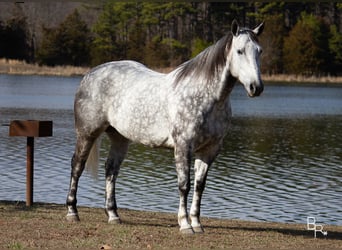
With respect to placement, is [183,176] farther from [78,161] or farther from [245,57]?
[78,161]

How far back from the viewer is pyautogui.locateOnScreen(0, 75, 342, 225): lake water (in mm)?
13094

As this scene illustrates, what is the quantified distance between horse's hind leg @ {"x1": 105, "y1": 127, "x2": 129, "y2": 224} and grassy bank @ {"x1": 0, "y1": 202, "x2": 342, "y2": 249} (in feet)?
0.56

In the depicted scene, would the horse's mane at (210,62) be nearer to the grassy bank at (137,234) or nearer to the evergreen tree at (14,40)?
the grassy bank at (137,234)

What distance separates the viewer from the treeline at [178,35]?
7794 centimetres

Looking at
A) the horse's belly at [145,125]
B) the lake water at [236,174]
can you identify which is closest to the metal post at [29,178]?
the lake water at [236,174]

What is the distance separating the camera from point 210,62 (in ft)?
27.8

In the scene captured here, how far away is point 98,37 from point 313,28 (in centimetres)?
2198

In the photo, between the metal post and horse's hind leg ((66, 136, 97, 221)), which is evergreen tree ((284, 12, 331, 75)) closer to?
the metal post

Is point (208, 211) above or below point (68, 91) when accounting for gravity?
above

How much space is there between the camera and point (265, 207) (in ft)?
43.3

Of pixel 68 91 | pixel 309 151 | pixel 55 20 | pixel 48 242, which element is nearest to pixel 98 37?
pixel 55 20

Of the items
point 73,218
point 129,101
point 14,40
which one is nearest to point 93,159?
point 73,218

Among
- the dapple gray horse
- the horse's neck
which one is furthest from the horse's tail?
the horse's neck

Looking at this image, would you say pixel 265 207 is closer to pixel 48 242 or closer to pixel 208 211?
pixel 208 211
